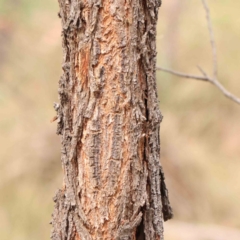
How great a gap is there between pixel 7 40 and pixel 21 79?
0.71ft

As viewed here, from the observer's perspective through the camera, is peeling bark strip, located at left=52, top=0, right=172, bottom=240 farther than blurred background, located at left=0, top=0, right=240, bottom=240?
No

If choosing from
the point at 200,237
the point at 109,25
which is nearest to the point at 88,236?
the point at 109,25

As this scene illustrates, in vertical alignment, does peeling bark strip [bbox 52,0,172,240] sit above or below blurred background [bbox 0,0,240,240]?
below

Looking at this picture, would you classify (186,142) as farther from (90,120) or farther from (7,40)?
(90,120)

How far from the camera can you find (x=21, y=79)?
2152mm

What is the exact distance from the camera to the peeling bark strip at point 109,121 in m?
0.57

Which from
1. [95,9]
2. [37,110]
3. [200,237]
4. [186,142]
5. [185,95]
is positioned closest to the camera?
[95,9]

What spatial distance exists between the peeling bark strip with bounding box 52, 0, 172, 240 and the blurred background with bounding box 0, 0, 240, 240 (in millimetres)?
1199

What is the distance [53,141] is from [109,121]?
4.99 feet

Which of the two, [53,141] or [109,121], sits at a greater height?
[53,141]

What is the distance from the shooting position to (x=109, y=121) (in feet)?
1.94

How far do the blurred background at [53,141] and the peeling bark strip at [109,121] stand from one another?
3.93 feet

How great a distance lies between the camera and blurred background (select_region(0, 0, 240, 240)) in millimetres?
1981


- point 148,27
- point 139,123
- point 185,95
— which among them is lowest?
point 139,123
